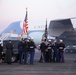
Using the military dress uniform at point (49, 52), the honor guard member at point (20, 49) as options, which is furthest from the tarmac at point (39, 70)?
the military dress uniform at point (49, 52)

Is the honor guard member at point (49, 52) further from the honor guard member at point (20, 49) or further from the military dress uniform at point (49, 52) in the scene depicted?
the honor guard member at point (20, 49)

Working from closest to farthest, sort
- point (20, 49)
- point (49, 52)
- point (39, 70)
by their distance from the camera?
point (39, 70), point (20, 49), point (49, 52)

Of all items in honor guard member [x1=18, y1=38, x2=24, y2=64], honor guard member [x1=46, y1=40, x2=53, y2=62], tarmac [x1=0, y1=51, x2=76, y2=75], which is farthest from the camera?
honor guard member [x1=46, y1=40, x2=53, y2=62]

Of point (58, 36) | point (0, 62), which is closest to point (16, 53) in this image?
point (0, 62)

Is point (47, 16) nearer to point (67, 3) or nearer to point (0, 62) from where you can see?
point (67, 3)

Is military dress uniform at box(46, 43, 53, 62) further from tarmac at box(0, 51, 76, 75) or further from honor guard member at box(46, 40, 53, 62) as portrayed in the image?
tarmac at box(0, 51, 76, 75)

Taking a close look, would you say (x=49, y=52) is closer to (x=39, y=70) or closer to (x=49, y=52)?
(x=49, y=52)

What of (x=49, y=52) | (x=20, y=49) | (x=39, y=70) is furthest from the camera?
(x=49, y=52)

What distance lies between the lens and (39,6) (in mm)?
25250

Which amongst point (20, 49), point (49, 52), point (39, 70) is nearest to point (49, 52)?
point (49, 52)

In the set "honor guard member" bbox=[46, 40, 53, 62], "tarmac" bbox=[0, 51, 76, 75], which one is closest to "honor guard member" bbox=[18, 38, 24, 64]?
"honor guard member" bbox=[46, 40, 53, 62]

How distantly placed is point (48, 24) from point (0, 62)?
10.2m

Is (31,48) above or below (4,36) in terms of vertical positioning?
below

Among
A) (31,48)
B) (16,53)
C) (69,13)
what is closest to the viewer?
(31,48)
